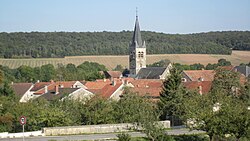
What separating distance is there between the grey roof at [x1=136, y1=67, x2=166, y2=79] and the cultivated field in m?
44.7

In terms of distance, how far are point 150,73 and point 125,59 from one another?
5817 centimetres

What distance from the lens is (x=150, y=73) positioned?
109 m

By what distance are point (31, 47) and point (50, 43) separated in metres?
16.4

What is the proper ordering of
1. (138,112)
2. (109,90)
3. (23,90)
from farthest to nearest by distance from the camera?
1. (23,90)
2. (109,90)
3. (138,112)

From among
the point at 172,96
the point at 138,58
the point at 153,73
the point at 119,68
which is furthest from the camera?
the point at 119,68

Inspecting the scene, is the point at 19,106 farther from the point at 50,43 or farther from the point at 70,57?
the point at 50,43

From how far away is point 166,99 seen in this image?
174 ft

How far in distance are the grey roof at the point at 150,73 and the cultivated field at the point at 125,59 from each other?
4473 cm

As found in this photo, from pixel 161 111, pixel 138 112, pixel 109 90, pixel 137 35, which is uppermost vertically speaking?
pixel 137 35

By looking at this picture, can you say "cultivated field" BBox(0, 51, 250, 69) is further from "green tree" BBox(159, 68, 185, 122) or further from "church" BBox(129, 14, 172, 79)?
"green tree" BBox(159, 68, 185, 122)

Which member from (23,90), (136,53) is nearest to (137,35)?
(136,53)

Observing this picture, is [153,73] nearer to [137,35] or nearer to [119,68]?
[137,35]

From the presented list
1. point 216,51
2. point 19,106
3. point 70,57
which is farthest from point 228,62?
point 19,106

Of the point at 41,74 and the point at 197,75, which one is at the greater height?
the point at 197,75
